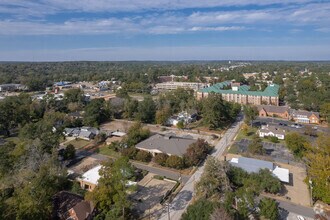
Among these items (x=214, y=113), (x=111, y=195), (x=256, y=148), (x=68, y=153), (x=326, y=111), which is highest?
(x=214, y=113)

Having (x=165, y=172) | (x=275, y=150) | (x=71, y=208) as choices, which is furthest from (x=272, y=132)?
(x=71, y=208)

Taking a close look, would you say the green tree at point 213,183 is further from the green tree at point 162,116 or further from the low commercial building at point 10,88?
the low commercial building at point 10,88

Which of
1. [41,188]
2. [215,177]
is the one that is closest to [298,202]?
[215,177]

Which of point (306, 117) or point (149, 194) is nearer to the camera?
point (149, 194)

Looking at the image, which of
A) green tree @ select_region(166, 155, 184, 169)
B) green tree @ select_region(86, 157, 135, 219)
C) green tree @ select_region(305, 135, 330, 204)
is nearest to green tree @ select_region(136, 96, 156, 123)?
green tree @ select_region(166, 155, 184, 169)

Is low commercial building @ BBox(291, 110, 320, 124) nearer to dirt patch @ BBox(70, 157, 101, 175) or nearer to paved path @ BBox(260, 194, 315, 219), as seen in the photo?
paved path @ BBox(260, 194, 315, 219)

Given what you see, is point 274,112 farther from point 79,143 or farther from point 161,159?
point 79,143
